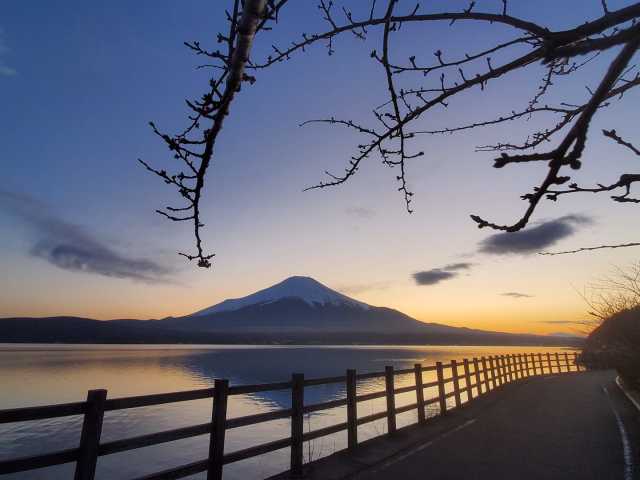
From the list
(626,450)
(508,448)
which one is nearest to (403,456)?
(508,448)

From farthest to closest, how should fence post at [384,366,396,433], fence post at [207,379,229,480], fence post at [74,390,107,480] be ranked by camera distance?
fence post at [384,366,396,433], fence post at [207,379,229,480], fence post at [74,390,107,480]

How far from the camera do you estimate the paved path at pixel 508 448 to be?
582 cm

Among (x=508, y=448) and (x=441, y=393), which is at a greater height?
(x=441, y=393)

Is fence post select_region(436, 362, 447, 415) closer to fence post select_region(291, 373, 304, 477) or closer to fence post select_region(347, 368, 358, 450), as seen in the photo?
fence post select_region(347, 368, 358, 450)

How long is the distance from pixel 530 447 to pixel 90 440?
23.5 ft

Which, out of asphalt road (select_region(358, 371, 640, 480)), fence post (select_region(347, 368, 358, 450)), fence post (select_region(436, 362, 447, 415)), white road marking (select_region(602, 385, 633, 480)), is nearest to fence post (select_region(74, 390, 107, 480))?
asphalt road (select_region(358, 371, 640, 480))

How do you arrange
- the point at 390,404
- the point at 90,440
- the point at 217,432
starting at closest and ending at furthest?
the point at 90,440 → the point at 217,432 → the point at 390,404

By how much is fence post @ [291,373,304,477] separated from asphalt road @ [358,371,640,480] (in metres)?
0.86

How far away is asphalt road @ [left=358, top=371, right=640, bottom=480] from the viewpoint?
5.82 meters

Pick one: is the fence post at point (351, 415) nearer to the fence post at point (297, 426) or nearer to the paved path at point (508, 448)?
the paved path at point (508, 448)

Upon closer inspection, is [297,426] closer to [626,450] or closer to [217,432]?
[217,432]

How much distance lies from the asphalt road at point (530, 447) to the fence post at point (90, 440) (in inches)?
139

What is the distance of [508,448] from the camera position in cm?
717

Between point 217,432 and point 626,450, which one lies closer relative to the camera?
point 217,432
